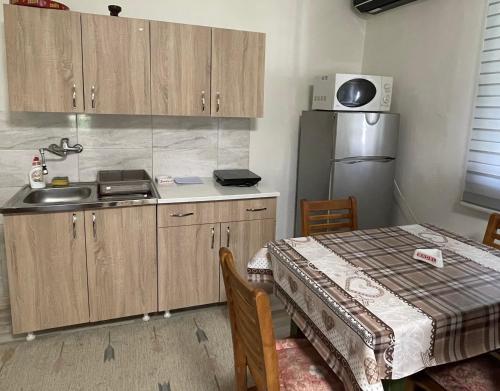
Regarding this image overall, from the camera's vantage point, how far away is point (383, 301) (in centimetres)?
132

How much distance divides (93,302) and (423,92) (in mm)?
2680

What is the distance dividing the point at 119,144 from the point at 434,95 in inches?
89.2

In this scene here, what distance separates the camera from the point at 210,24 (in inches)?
117

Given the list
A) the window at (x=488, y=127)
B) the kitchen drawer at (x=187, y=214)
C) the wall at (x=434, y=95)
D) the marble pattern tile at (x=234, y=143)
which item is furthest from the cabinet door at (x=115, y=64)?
the window at (x=488, y=127)

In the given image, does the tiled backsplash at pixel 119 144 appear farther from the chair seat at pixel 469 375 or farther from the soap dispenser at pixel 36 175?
the chair seat at pixel 469 375

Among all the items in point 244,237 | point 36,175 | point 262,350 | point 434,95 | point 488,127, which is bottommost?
point 244,237

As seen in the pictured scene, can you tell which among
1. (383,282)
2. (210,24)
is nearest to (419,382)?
(383,282)

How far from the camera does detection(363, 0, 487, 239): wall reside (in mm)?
2615

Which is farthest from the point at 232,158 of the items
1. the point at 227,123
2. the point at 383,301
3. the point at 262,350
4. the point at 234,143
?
the point at 262,350

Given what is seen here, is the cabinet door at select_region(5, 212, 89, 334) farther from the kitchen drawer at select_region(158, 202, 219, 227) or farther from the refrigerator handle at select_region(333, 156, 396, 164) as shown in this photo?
the refrigerator handle at select_region(333, 156, 396, 164)

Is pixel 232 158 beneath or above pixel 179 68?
beneath

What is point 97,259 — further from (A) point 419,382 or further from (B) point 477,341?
(B) point 477,341

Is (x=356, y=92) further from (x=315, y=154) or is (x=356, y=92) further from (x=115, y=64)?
(x=115, y=64)

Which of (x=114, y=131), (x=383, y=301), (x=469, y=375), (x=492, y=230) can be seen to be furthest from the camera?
(x=114, y=131)
